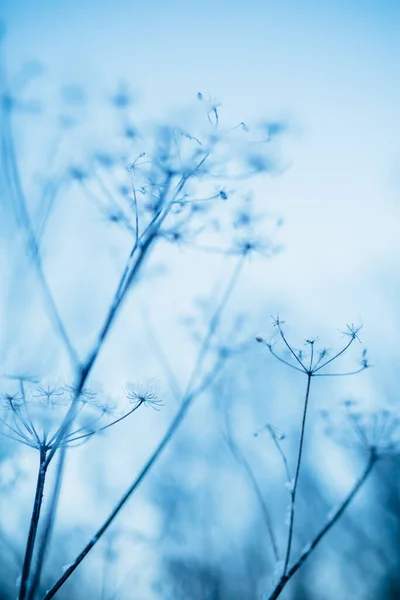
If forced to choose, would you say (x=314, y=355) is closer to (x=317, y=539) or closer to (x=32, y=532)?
(x=317, y=539)

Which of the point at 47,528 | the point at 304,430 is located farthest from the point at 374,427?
the point at 47,528

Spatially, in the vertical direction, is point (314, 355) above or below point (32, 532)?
above

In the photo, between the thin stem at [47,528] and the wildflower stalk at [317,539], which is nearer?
the thin stem at [47,528]

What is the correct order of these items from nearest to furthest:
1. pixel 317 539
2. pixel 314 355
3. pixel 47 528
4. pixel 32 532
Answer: pixel 32 532
pixel 47 528
pixel 317 539
pixel 314 355

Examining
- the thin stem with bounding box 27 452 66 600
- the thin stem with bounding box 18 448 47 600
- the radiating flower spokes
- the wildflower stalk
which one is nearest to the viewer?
the thin stem with bounding box 18 448 47 600

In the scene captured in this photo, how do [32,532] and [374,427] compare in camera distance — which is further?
[374,427]

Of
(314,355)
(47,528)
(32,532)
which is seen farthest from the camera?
(314,355)

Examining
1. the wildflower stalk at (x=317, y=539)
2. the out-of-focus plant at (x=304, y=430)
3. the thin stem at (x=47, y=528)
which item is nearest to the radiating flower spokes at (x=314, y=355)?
the out-of-focus plant at (x=304, y=430)

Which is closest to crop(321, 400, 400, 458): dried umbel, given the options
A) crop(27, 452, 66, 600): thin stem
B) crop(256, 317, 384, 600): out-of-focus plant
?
crop(256, 317, 384, 600): out-of-focus plant

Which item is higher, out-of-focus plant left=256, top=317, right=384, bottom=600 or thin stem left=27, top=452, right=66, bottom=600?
out-of-focus plant left=256, top=317, right=384, bottom=600

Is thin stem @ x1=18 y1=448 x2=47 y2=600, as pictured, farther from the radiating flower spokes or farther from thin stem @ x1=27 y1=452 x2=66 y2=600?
the radiating flower spokes

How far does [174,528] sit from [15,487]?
7.48 m

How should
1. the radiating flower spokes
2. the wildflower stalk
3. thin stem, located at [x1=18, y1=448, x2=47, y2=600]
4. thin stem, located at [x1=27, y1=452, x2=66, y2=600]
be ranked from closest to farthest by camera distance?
1. thin stem, located at [x1=18, y1=448, x2=47, y2=600]
2. thin stem, located at [x1=27, y1=452, x2=66, y2=600]
3. the wildflower stalk
4. the radiating flower spokes

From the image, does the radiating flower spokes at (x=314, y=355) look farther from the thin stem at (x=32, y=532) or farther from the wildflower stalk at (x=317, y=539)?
the thin stem at (x=32, y=532)
